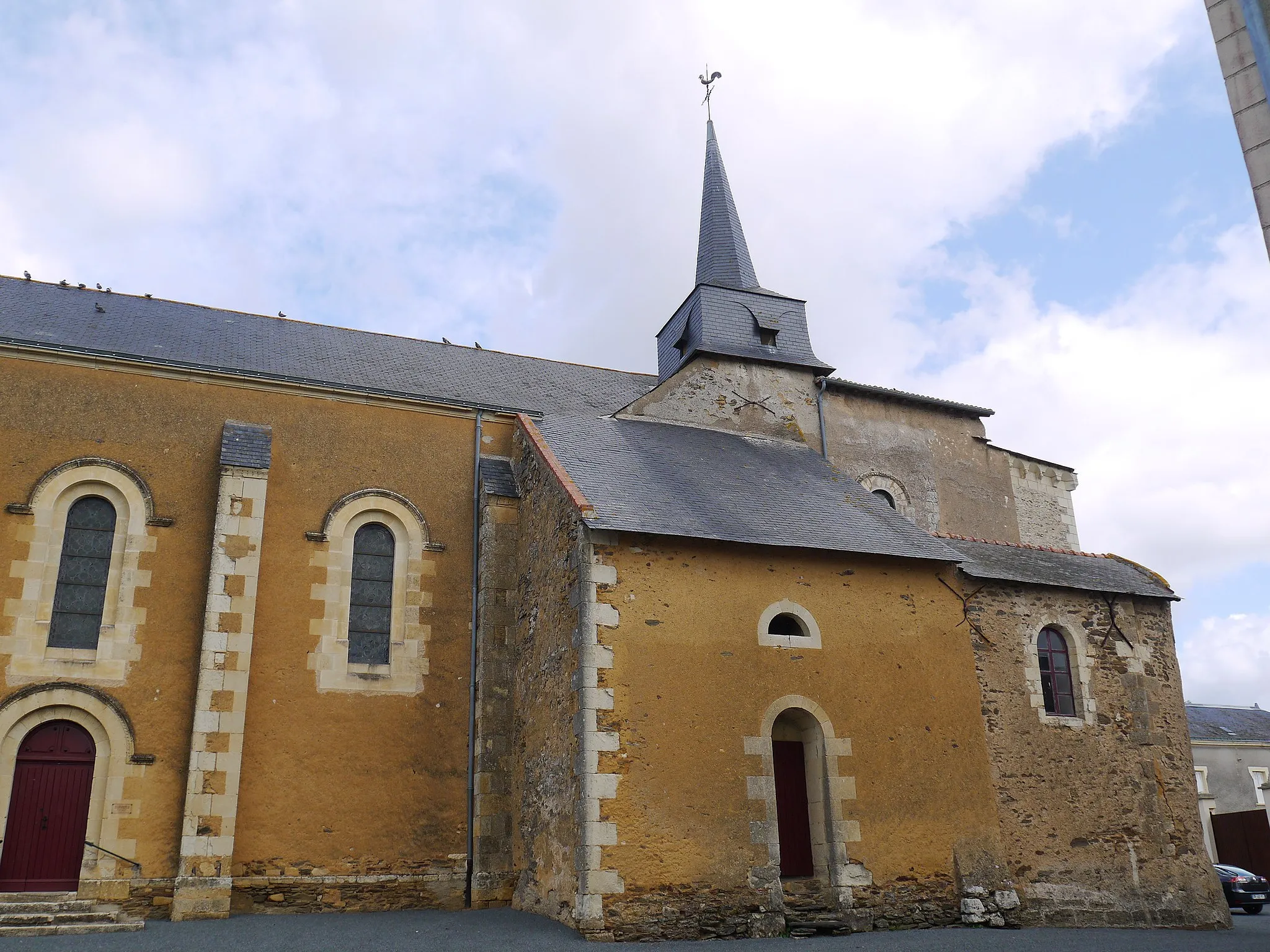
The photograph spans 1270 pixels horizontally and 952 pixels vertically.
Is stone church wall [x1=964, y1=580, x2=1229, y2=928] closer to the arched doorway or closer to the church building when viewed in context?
the church building

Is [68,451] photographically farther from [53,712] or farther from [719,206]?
[719,206]

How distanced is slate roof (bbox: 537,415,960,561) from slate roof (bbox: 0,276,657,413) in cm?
183

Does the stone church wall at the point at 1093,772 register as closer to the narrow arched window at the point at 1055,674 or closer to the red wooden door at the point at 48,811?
the narrow arched window at the point at 1055,674

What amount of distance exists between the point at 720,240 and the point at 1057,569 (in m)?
8.11

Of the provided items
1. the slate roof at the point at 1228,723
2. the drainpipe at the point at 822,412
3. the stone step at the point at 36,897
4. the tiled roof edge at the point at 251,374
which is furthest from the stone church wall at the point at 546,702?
the slate roof at the point at 1228,723

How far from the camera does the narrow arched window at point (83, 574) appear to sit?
11.0 metres

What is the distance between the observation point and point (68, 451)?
1153 centimetres

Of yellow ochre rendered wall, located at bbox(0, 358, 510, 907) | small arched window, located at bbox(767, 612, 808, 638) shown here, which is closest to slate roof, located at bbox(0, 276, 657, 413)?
yellow ochre rendered wall, located at bbox(0, 358, 510, 907)

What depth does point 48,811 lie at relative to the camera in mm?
10383

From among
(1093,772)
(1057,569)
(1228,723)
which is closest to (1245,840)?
(1228,723)

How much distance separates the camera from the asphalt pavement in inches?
336

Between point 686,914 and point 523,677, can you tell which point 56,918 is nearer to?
point 523,677

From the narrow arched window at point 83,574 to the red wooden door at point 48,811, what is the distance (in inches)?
39.2

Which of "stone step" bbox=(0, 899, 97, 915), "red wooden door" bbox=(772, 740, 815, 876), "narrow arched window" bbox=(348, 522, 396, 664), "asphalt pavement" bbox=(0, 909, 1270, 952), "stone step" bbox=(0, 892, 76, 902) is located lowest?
"asphalt pavement" bbox=(0, 909, 1270, 952)
